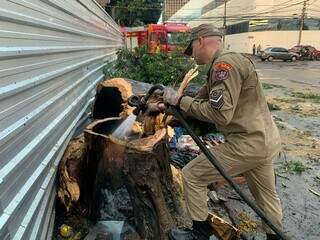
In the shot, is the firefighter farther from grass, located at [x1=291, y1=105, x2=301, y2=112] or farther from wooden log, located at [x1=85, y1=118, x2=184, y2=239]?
grass, located at [x1=291, y1=105, x2=301, y2=112]

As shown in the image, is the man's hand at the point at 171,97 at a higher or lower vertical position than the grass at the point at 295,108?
higher

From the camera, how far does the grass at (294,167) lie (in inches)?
245

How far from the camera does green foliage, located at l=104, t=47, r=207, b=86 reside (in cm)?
981

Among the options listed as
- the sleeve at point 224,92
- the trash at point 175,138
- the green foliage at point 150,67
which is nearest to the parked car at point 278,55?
the green foliage at point 150,67

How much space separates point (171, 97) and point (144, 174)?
0.74 meters

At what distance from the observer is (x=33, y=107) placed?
3234 mm

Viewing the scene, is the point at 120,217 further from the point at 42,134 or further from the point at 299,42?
the point at 299,42

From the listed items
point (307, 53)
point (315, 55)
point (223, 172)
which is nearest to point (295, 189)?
point (223, 172)

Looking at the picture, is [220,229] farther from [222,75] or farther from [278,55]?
[278,55]

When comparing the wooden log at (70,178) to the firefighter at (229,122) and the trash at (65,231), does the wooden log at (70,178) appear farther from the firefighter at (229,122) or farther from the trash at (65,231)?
the firefighter at (229,122)

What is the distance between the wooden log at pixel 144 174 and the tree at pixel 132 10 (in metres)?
26.8

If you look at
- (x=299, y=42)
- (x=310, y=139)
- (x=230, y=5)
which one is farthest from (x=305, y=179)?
(x=230, y=5)

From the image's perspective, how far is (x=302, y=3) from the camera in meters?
55.2

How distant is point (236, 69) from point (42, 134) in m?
1.58
